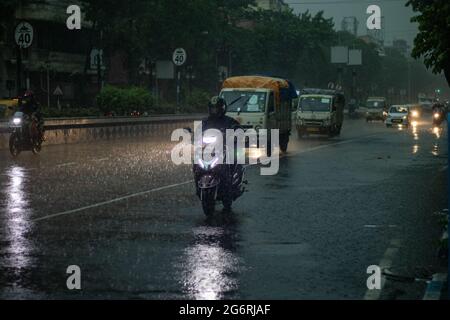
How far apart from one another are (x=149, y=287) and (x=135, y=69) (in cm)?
6469

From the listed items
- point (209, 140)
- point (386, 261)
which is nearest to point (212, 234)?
point (209, 140)

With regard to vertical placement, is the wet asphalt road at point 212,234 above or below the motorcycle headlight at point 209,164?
below

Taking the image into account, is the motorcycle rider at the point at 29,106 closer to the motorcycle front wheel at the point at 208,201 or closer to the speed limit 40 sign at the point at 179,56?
the motorcycle front wheel at the point at 208,201

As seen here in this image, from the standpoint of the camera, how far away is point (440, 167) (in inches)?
893

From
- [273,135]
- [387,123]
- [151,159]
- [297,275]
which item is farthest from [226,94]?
[387,123]

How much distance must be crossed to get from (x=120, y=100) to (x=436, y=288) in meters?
43.6

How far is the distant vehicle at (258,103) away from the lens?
92.8 feet

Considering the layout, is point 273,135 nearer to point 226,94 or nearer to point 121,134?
point 226,94

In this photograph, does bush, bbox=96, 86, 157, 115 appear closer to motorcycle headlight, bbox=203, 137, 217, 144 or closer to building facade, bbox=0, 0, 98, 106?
building facade, bbox=0, 0, 98, 106

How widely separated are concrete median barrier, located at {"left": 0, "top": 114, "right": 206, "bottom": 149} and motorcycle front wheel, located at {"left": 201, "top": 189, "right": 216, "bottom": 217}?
17.6 meters

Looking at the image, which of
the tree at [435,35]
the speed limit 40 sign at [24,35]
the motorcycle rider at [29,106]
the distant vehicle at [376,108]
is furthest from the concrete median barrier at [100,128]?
the distant vehicle at [376,108]

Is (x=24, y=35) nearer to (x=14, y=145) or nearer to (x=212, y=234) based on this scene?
(x=14, y=145)

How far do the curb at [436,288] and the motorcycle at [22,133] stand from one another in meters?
18.4

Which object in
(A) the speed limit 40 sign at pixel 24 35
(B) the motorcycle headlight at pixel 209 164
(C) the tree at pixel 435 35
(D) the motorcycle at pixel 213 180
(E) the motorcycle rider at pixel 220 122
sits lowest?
(D) the motorcycle at pixel 213 180
